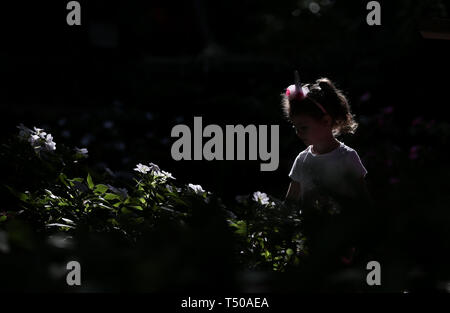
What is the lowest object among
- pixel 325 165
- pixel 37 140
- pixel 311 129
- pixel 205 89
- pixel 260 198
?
pixel 260 198

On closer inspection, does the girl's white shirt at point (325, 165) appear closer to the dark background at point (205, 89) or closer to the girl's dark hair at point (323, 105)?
the girl's dark hair at point (323, 105)

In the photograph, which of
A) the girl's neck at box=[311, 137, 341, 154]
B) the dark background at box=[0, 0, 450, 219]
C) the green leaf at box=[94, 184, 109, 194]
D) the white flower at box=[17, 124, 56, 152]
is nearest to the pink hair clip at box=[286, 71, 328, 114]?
the girl's neck at box=[311, 137, 341, 154]

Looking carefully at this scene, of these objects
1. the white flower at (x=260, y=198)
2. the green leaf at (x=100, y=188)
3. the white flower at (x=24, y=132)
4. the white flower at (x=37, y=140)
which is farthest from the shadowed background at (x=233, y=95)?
the white flower at (x=24, y=132)

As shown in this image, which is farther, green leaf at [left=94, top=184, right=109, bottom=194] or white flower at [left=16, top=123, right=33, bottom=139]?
white flower at [left=16, top=123, right=33, bottom=139]

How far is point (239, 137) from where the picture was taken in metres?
8.52

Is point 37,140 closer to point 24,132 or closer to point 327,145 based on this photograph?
point 24,132

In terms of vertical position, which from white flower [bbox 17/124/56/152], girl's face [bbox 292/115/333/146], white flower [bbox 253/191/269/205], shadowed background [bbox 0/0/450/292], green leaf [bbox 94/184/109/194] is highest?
shadowed background [bbox 0/0/450/292]

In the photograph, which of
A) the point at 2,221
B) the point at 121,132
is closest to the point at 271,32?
the point at 121,132

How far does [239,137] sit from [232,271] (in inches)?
294

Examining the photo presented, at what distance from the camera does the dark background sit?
24.6 feet

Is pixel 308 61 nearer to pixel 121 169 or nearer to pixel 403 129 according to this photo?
pixel 403 129

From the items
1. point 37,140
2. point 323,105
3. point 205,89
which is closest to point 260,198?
point 323,105

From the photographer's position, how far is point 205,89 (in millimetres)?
12422

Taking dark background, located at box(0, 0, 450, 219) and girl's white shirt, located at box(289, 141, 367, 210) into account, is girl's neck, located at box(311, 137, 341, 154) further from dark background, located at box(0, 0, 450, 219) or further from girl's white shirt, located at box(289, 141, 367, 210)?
dark background, located at box(0, 0, 450, 219)
